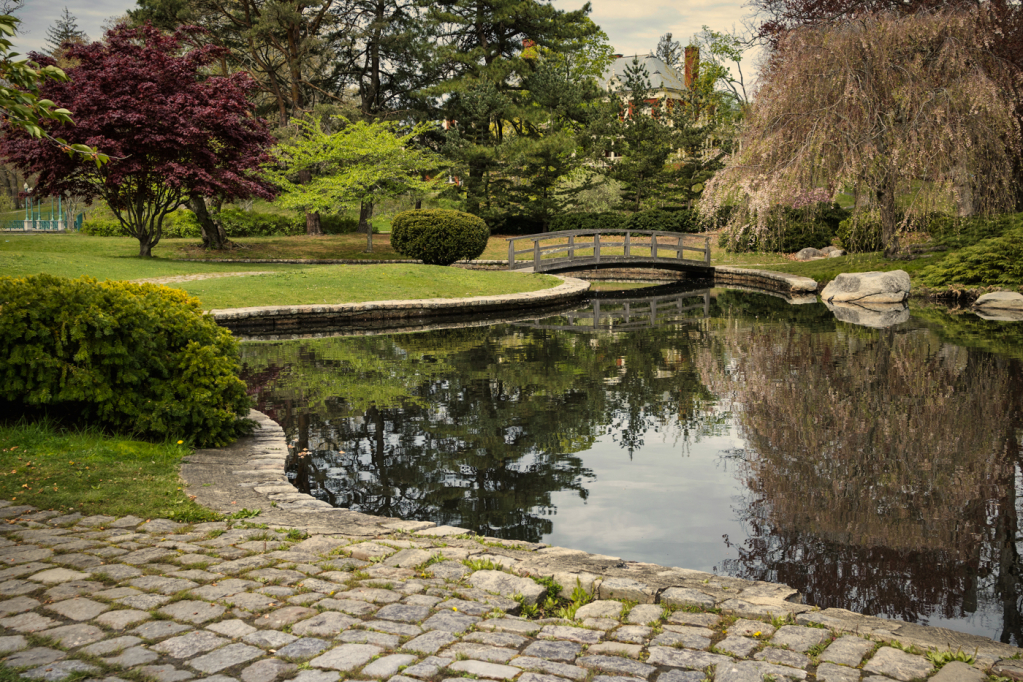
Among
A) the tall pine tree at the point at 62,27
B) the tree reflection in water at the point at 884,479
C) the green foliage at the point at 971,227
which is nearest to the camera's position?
the tree reflection in water at the point at 884,479

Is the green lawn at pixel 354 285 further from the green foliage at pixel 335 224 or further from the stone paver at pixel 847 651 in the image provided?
the green foliage at pixel 335 224

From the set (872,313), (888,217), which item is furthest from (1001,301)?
(888,217)

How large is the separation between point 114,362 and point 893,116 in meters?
18.0

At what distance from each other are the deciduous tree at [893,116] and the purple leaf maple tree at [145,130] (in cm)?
1424

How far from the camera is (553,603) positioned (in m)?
3.50

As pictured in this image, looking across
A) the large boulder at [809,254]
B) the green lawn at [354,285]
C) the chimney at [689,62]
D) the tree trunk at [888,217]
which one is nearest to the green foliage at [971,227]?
the tree trunk at [888,217]

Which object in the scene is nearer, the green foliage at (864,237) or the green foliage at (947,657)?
the green foliage at (947,657)

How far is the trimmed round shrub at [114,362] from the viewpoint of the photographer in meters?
5.95

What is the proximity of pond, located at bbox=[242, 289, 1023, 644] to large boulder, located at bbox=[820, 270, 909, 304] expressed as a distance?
6212 millimetres

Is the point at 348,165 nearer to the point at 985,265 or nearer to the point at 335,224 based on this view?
the point at 335,224

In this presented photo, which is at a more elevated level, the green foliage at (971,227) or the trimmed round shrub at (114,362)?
the green foliage at (971,227)

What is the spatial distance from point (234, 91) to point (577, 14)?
17.3 m

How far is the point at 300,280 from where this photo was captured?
16.5 metres

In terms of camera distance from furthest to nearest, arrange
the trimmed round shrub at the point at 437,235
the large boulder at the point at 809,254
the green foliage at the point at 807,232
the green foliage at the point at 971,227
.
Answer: the green foliage at the point at 807,232 → the large boulder at the point at 809,254 → the trimmed round shrub at the point at 437,235 → the green foliage at the point at 971,227
